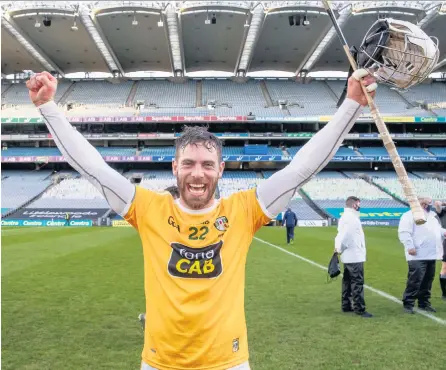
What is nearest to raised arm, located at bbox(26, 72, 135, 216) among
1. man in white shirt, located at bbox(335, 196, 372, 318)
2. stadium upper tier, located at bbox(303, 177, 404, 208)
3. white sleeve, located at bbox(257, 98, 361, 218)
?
white sleeve, located at bbox(257, 98, 361, 218)

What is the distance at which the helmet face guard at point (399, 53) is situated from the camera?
99.3 inches

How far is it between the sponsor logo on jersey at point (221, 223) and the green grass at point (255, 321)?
145 inches

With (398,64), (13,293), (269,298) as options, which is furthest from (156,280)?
(13,293)

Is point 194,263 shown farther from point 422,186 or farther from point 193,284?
point 422,186

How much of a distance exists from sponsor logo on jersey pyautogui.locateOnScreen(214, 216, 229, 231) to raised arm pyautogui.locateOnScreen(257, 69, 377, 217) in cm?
25

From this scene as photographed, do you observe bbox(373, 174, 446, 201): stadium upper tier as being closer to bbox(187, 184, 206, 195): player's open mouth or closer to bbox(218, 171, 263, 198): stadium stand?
bbox(218, 171, 263, 198): stadium stand

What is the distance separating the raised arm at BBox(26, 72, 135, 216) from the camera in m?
2.53

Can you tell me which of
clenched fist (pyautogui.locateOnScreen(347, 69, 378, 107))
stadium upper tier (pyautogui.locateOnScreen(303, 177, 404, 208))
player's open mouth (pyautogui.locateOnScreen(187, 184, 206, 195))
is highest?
stadium upper tier (pyautogui.locateOnScreen(303, 177, 404, 208))

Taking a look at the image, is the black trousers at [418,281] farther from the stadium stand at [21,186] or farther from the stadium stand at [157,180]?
the stadium stand at [21,186]

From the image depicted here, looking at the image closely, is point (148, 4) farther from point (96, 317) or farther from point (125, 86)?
point (96, 317)

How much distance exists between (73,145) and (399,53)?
1722 millimetres

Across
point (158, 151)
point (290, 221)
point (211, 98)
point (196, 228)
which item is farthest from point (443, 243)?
point (211, 98)

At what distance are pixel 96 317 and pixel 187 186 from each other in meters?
6.28

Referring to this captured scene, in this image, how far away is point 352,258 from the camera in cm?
848
